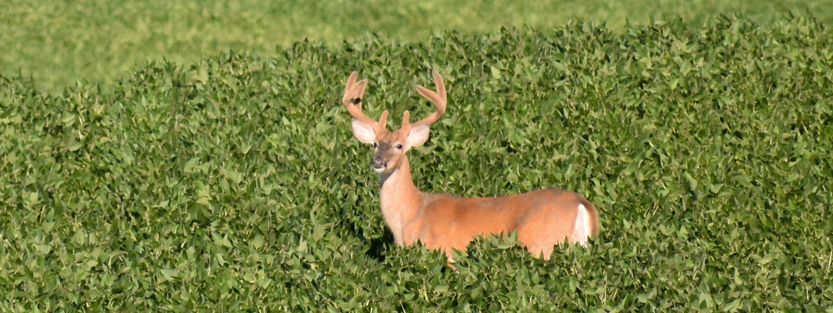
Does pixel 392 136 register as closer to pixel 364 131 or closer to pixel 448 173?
pixel 364 131

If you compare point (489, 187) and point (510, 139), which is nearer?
point (489, 187)

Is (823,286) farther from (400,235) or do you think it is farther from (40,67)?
(40,67)

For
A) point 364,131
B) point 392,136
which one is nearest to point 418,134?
point 392,136

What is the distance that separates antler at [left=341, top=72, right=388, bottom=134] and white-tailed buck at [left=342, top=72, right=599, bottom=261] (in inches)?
0.7

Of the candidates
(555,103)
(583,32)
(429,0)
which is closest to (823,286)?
(555,103)

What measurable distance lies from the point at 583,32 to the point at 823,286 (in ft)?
26.6

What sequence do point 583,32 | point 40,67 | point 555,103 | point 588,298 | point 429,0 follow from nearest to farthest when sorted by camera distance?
point 588,298 < point 555,103 < point 583,32 < point 40,67 < point 429,0

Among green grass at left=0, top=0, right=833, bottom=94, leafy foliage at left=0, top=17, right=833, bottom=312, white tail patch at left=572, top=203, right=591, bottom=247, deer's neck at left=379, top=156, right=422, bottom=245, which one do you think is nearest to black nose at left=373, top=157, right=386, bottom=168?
deer's neck at left=379, top=156, right=422, bottom=245

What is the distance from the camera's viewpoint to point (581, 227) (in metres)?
9.29

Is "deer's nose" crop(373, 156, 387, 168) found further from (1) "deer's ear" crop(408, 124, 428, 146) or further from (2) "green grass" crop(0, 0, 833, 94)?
(2) "green grass" crop(0, 0, 833, 94)

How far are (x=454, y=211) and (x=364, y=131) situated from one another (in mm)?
1059

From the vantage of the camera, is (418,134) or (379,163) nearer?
(379,163)

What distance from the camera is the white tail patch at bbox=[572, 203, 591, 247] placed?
927cm

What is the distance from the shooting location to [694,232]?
33.1ft
